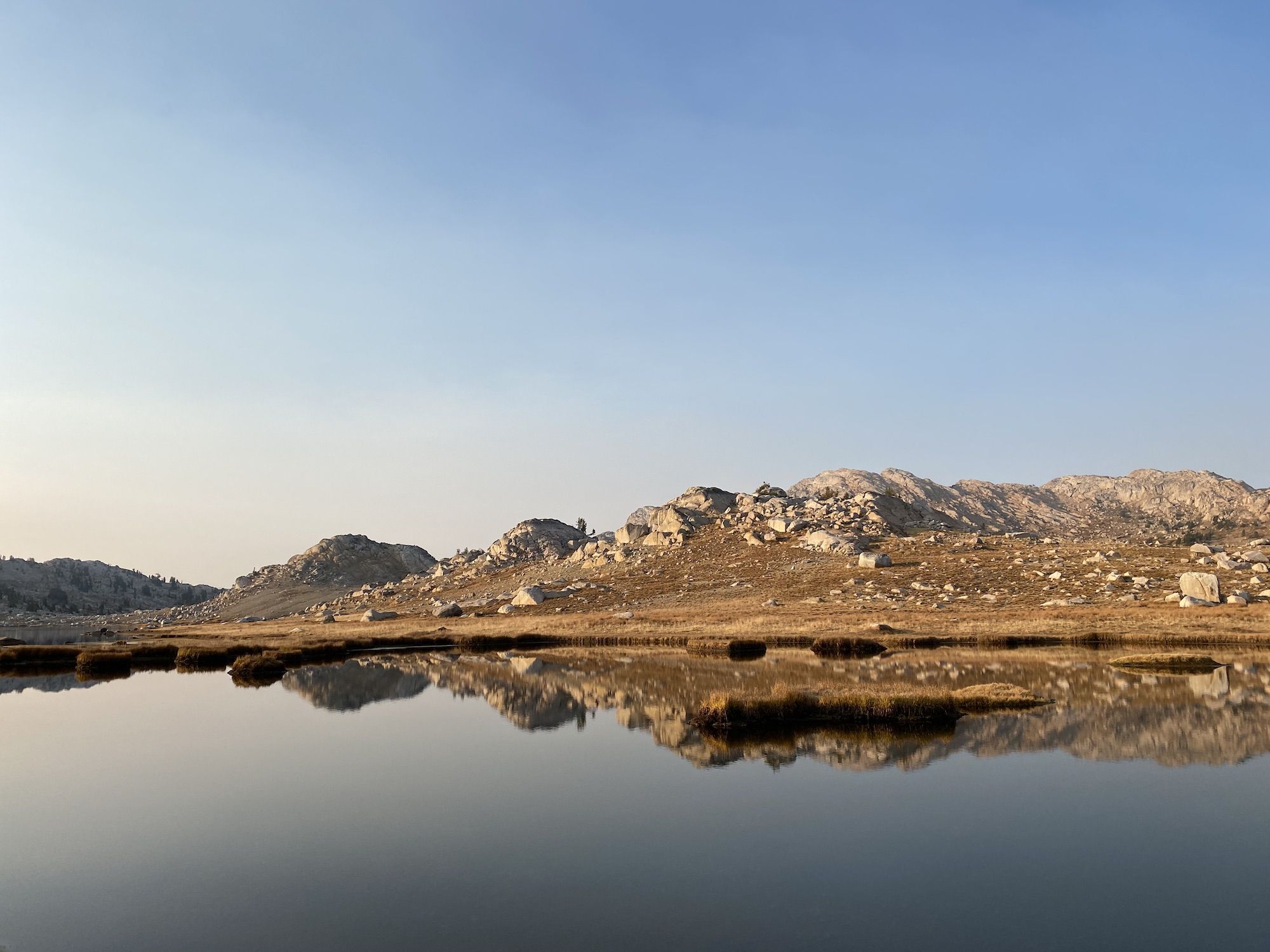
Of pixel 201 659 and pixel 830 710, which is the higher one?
pixel 830 710

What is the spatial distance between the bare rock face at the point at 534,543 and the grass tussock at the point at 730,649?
8759cm

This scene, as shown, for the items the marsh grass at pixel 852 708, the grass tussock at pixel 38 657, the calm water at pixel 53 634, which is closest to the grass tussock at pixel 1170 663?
the marsh grass at pixel 852 708

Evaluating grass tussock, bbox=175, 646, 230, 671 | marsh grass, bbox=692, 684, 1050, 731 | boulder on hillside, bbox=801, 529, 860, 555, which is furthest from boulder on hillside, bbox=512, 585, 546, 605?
marsh grass, bbox=692, 684, 1050, 731

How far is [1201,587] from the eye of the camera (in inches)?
2410

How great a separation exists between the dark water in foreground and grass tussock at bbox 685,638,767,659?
2231cm

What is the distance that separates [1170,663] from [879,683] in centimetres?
1650

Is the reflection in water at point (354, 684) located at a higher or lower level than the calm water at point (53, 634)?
higher

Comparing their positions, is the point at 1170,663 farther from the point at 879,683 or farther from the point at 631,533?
the point at 631,533

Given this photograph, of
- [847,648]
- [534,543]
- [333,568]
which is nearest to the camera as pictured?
[847,648]

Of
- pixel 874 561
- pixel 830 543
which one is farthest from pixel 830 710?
pixel 830 543

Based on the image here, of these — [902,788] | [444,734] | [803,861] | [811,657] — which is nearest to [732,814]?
[803,861]

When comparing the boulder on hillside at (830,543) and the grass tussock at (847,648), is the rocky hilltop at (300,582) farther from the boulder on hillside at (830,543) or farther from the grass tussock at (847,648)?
the grass tussock at (847,648)

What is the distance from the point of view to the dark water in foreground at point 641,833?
11.3 meters

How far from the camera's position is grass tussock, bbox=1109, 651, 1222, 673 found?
A: 38.1 metres
